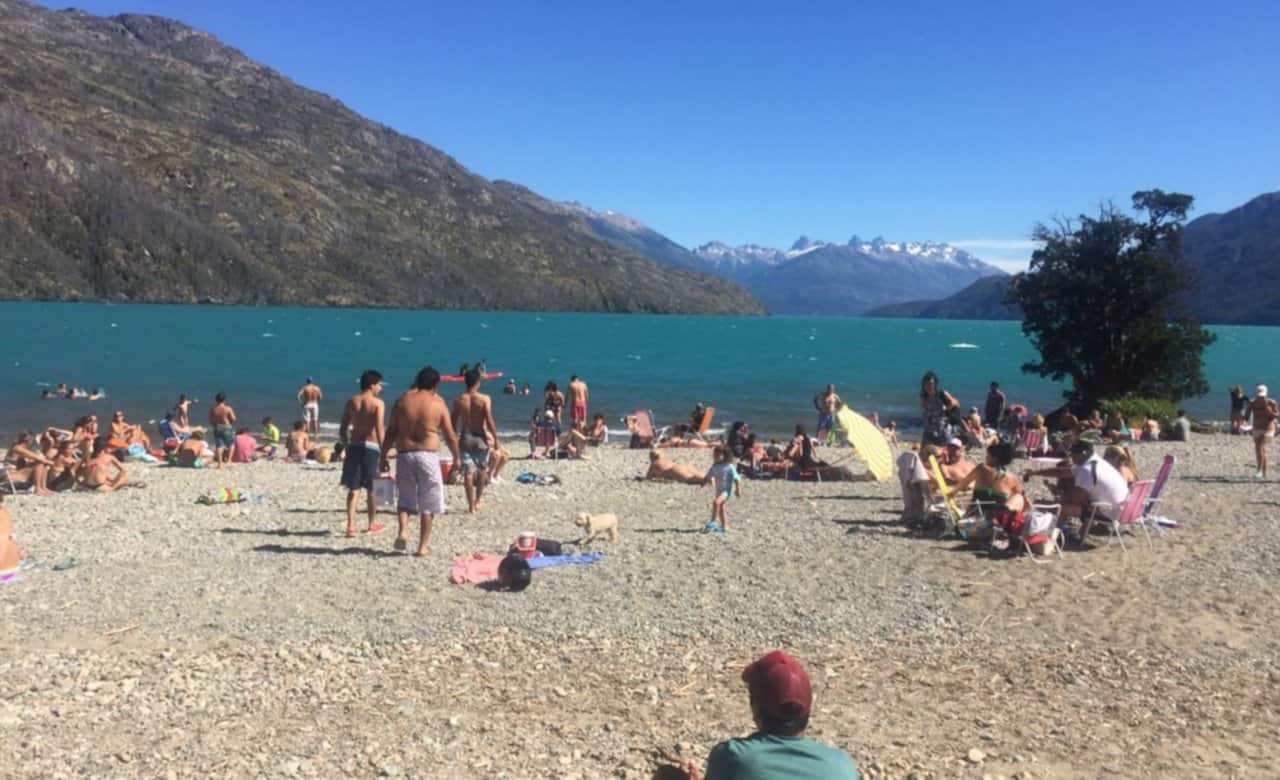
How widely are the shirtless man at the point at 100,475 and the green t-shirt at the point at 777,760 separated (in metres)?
14.5

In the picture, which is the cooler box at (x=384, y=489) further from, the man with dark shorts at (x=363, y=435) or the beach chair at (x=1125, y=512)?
the beach chair at (x=1125, y=512)

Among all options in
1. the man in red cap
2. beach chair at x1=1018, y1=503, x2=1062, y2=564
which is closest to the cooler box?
beach chair at x1=1018, y1=503, x2=1062, y2=564

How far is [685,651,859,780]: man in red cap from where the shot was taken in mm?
2844

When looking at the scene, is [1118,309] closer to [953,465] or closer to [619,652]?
[953,465]

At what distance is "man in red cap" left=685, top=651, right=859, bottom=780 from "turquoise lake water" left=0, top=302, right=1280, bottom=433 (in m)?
25.7

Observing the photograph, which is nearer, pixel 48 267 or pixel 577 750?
pixel 577 750

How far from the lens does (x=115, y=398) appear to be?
3447cm

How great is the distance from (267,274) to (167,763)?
162m

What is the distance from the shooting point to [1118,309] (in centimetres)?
2975

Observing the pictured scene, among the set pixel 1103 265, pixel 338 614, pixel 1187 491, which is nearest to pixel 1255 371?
pixel 1103 265

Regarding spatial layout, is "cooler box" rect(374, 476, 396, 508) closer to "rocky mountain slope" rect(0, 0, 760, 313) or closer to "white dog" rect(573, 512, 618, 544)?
"white dog" rect(573, 512, 618, 544)

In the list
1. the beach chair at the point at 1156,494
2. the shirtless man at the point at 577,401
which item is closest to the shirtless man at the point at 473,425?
the beach chair at the point at 1156,494

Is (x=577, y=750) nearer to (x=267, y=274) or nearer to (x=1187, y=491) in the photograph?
(x=1187, y=491)

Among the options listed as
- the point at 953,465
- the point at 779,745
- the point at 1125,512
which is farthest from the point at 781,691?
the point at 953,465
